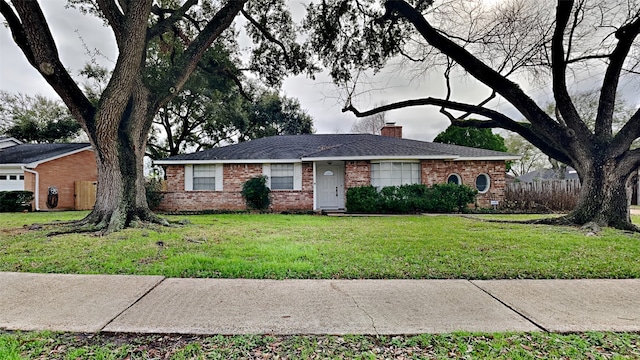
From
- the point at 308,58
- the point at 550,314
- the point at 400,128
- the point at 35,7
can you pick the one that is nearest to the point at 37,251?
the point at 35,7

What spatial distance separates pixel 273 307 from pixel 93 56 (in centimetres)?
2292

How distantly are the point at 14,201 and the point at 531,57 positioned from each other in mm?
22568

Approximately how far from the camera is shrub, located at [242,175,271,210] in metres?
13.9

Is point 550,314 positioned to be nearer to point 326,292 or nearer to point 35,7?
point 326,292

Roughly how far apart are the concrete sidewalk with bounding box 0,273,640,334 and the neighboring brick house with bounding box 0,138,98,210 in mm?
15940

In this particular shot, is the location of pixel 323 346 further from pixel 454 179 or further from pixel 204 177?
pixel 204 177

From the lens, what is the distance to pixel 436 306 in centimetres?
312

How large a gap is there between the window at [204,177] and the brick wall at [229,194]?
30 centimetres

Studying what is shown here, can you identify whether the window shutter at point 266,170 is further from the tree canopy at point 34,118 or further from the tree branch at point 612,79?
the tree canopy at point 34,118

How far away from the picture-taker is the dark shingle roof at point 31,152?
1631 cm

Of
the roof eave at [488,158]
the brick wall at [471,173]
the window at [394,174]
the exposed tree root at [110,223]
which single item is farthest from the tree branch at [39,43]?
the roof eave at [488,158]

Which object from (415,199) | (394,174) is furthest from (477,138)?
(415,199)

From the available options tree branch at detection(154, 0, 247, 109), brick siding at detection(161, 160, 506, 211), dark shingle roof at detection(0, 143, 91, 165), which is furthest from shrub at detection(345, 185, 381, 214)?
dark shingle roof at detection(0, 143, 91, 165)

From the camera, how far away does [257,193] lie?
1393 centimetres
